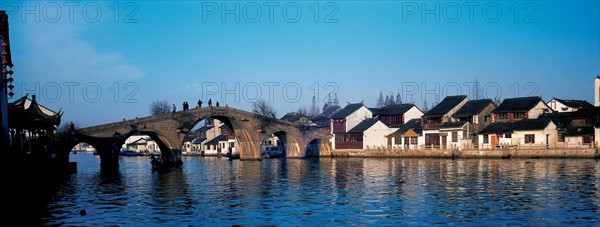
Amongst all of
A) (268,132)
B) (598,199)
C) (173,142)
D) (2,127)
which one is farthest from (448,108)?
(2,127)

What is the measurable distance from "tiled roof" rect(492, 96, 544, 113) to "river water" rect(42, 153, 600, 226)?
32666mm

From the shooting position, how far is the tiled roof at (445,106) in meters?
82.6

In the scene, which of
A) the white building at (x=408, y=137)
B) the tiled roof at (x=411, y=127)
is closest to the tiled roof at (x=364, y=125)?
the white building at (x=408, y=137)

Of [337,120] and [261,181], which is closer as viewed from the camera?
[261,181]

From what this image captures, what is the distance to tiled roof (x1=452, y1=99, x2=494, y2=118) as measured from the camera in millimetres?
79312

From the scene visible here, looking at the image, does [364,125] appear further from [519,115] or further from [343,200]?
[343,200]

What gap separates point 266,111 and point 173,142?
5329 centimetres

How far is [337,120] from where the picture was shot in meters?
94.4

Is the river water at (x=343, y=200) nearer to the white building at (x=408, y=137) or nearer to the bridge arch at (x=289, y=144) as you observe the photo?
Answer: the white building at (x=408, y=137)

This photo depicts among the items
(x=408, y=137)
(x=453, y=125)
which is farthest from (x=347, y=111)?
(x=453, y=125)

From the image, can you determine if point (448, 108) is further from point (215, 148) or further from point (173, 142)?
point (215, 148)

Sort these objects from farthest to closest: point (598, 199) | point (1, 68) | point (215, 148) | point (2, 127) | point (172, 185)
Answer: point (215, 148) → point (172, 185) → point (1, 68) → point (2, 127) → point (598, 199)

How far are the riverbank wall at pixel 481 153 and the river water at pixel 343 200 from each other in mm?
20156

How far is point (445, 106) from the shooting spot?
84812 millimetres
